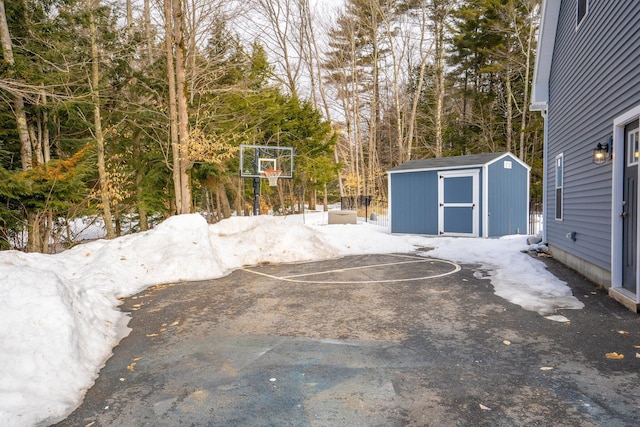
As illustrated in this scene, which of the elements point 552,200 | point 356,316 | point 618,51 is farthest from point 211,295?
point 552,200

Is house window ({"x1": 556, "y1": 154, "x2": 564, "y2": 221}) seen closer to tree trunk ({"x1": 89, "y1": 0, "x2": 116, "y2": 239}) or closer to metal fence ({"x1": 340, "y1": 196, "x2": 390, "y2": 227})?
metal fence ({"x1": 340, "y1": 196, "x2": 390, "y2": 227})

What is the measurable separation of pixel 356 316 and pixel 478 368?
186 centimetres

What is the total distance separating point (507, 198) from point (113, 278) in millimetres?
12057

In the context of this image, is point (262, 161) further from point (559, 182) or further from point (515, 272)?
point (515, 272)

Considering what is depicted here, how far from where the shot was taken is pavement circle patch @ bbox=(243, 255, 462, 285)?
289 inches

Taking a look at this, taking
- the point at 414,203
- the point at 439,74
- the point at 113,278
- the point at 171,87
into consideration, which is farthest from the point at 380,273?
the point at 439,74

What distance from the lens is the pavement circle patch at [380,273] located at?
7.34 m

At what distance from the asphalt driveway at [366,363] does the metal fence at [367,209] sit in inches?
547

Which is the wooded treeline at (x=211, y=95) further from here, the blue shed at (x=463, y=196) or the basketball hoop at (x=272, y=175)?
the blue shed at (x=463, y=196)

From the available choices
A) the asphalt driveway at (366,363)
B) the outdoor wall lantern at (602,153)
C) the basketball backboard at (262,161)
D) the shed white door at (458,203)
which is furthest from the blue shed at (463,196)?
the asphalt driveway at (366,363)

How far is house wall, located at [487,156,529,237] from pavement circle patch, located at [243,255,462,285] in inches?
201

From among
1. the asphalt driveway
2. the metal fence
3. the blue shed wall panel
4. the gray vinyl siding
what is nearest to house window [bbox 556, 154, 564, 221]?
the gray vinyl siding

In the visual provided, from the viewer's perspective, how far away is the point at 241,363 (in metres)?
3.60

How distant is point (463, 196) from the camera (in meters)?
13.4
